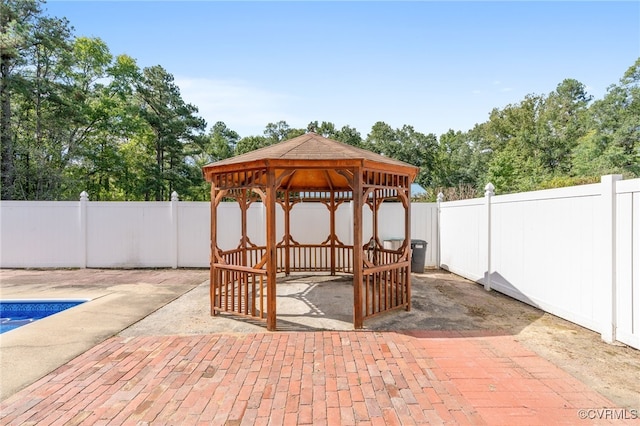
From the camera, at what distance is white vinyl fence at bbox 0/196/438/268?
30.6 feet

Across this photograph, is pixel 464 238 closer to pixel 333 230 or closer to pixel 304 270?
pixel 333 230

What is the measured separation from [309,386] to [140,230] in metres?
8.33

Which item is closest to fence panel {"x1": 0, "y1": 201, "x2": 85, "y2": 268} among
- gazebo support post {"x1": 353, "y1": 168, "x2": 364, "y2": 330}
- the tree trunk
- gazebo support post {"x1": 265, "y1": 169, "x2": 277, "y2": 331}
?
the tree trunk

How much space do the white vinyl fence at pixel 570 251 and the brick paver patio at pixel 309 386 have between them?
133 cm

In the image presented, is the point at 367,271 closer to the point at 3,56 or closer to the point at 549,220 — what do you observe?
the point at 549,220

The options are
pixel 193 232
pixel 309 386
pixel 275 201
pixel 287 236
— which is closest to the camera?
pixel 309 386

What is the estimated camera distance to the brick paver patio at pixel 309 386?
259 cm

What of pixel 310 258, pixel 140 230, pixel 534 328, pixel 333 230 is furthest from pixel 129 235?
pixel 534 328

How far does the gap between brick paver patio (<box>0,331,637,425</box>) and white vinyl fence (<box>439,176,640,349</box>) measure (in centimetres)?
133

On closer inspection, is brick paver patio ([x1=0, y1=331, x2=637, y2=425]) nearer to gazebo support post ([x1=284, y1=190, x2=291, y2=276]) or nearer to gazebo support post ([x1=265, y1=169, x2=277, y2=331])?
gazebo support post ([x1=265, y1=169, x2=277, y2=331])

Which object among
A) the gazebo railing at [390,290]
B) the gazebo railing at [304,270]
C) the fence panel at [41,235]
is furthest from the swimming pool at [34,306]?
the gazebo railing at [390,290]

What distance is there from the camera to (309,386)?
306 cm

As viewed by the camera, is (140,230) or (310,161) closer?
(310,161)

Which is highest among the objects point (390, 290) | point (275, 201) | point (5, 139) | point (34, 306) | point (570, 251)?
point (5, 139)
